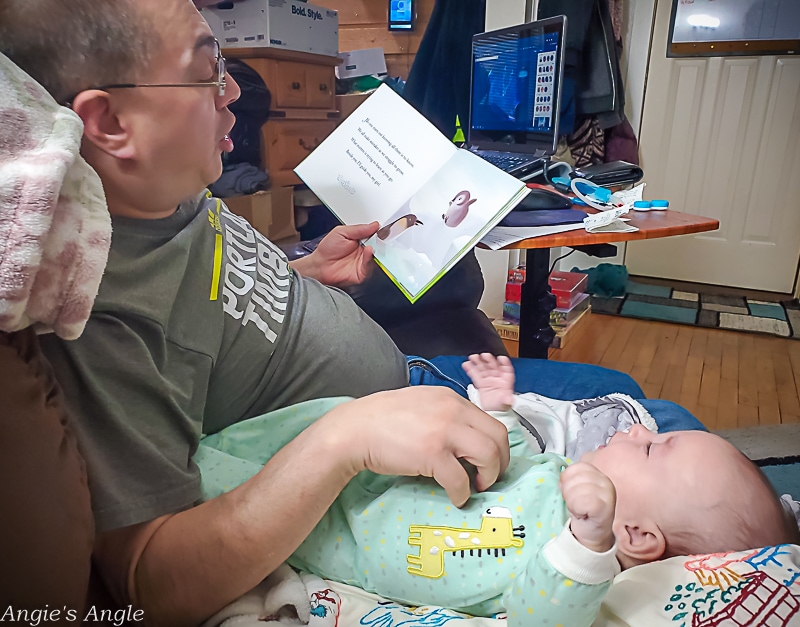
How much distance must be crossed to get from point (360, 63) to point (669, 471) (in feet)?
6.29

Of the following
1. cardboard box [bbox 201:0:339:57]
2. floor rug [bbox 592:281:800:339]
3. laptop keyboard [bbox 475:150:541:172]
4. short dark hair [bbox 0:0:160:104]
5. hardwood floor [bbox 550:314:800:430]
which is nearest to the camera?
short dark hair [bbox 0:0:160:104]

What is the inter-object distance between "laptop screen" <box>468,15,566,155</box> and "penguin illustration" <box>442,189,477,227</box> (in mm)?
661

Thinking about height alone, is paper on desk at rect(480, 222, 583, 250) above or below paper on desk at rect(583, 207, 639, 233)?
below

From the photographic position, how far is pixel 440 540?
54 centimetres

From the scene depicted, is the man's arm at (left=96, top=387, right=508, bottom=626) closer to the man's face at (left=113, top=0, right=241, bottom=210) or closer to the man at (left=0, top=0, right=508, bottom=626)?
the man at (left=0, top=0, right=508, bottom=626)

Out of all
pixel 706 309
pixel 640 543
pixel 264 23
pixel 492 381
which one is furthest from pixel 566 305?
pixel 640 543

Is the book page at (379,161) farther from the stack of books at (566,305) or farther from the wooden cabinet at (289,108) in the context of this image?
the stack of books at (566,305)

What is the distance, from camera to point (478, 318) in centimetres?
133

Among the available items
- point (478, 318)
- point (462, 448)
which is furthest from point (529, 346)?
point (462, 448)

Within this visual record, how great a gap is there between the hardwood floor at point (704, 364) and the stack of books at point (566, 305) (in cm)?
5

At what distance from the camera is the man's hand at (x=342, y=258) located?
1005 millimetres

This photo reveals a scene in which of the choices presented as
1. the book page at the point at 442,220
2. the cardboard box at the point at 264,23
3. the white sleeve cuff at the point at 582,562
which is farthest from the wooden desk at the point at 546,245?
the cardboard box at the point at 264,23

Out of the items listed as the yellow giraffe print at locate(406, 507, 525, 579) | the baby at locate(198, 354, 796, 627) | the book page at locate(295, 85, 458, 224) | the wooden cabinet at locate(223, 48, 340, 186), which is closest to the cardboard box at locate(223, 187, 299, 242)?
the wooden cabinet at locate(223, 48, 340, 186)

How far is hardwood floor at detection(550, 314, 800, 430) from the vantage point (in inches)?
83.4
